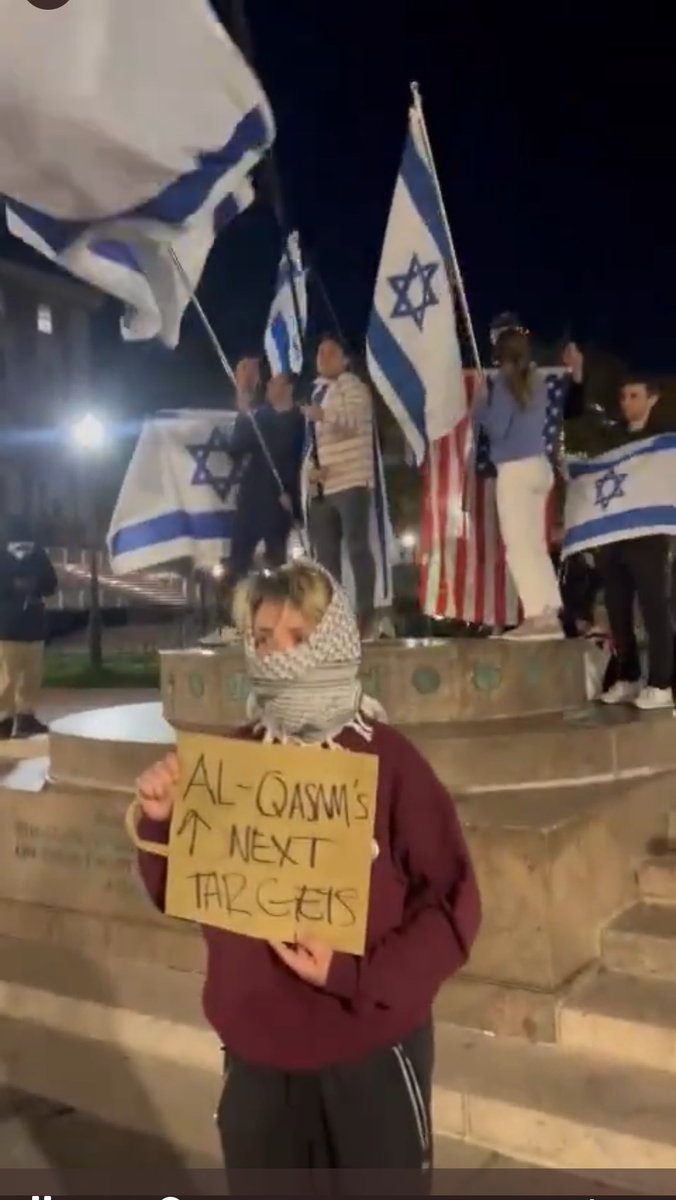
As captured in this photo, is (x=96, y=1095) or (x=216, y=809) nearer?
(x=216, y=809)

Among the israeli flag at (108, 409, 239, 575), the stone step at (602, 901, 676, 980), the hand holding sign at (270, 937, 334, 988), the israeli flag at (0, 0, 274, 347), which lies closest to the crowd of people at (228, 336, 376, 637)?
the israeli flag at (108, 409, 239, 575)

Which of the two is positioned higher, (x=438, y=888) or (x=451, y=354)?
(x=451, y=354)

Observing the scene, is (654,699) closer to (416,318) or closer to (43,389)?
(416,318)

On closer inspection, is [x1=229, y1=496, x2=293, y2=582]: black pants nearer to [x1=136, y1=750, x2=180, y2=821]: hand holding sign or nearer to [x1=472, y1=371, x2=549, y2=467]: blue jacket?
[x1=472, y1=371, x2=549, y2=467]: blue jacket

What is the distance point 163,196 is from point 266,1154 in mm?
4068

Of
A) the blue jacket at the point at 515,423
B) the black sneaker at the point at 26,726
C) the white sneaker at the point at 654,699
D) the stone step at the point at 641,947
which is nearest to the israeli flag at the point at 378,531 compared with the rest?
the blue jacket at the point at 515,423

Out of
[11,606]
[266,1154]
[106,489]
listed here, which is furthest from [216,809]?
[106,489]

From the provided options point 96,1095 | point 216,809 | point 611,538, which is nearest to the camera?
point 216,809

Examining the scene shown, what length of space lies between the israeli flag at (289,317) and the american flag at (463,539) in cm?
199

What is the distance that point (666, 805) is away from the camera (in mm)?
5227

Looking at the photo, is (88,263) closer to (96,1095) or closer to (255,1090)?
(96,1095)

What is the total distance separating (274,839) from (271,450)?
5.52m

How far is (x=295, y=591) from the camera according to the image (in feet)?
7.52

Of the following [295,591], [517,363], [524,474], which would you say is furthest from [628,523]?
[295,591]
